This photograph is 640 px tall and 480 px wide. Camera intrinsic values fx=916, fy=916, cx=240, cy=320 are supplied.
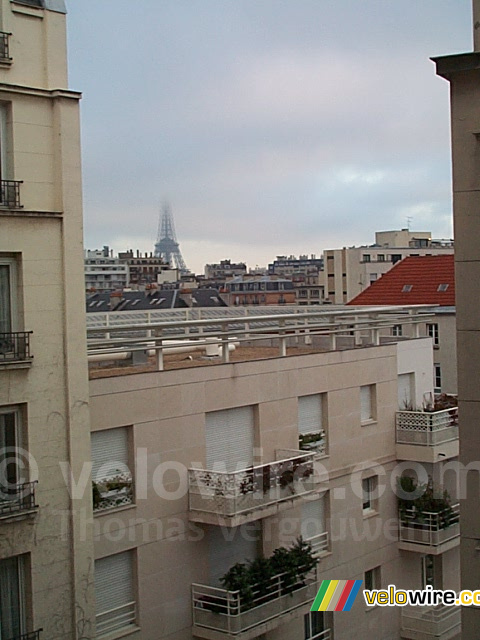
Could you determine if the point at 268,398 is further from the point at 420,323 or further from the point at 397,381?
the point at 420,323

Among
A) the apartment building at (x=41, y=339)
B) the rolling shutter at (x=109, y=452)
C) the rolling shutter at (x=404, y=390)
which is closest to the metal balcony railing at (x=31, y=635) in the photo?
the apartment building at (x=41, y=339)

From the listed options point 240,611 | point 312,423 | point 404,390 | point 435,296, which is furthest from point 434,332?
point 240,611

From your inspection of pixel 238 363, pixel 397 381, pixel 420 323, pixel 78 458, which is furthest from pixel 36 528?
pixel 420 323

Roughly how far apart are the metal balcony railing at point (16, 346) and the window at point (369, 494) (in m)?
10.3

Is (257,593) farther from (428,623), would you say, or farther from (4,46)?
(4,46)

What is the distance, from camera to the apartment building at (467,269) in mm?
9711

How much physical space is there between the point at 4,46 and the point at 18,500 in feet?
20.2

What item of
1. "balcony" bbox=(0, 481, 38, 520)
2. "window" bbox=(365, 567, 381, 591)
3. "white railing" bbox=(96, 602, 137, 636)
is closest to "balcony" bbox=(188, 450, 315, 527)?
"white railing" bbox=(96, 602, 137, 636)

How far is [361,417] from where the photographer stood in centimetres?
2045

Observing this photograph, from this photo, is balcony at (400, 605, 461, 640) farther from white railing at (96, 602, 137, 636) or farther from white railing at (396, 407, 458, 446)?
white railing at (96, 602, 137, 636)

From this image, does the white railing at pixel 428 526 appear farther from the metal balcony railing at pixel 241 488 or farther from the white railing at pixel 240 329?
the metal balcony railing at pixel 241 488

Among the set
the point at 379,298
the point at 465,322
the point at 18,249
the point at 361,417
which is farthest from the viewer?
the point at 379,298

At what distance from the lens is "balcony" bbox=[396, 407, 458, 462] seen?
20.8 metres

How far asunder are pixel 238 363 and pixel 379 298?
3414 cm
